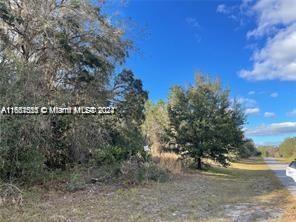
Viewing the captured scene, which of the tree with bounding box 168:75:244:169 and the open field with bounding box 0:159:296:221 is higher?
the tree with bounding box 168:75:244:169

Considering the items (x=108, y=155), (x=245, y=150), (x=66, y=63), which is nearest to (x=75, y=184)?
(x=108, y=155)

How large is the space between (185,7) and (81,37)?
4.26 metres

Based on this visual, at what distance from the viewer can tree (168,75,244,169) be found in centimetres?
1972

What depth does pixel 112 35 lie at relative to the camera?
45.7ft

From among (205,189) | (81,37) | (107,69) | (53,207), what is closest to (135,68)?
(107,69)

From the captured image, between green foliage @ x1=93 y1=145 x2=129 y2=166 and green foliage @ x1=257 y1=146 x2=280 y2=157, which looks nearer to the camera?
green foliage @ x1=93 y1=145 x2=129 y2=166

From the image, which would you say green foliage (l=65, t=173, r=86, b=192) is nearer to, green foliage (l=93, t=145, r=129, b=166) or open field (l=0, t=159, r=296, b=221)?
open field (l=0, t=159, r=296, b=221)

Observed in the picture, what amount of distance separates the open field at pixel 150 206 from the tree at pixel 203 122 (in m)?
8.28

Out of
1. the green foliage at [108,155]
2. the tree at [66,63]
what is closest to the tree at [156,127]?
the tree at [66,63]

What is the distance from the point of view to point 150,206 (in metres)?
8.52

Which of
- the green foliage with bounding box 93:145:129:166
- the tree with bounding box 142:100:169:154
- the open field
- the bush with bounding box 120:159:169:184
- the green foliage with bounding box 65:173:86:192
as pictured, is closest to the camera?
the open field

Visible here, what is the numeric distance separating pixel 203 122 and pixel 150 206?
1159cm

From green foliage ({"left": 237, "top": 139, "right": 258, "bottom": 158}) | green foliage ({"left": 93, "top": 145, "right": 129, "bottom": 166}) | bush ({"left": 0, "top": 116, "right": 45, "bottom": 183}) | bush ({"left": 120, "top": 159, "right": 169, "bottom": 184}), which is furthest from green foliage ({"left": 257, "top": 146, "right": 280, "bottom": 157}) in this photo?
bush ({"left": 0, "top": 116, "right": 45, "bottom": 183})

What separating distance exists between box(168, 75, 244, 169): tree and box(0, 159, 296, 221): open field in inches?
326
